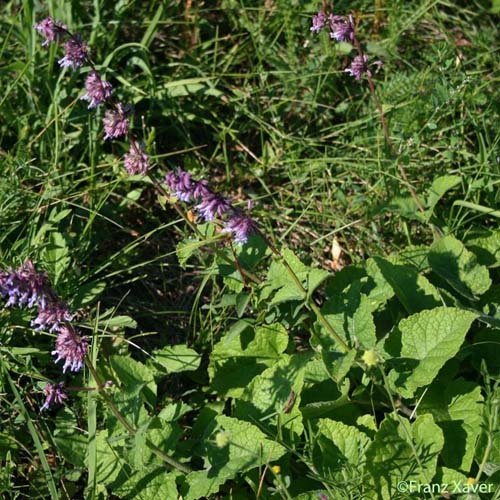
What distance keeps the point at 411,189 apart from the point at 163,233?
133 centimetres

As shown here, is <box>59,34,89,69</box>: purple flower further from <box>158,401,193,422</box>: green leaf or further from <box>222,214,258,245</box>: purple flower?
<box>158,401,193,422</box>: green leaf

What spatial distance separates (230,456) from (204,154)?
2.08 metres

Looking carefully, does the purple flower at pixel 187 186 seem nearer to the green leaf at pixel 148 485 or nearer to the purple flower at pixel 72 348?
the purple flower at pixel 72 348

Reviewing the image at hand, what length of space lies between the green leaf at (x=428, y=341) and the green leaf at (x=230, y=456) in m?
0.56

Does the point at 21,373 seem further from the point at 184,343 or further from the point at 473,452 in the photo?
the point at 473,452

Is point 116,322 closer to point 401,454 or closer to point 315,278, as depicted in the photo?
point 315,278

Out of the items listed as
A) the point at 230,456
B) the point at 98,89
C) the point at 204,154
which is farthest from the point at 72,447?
the point at 204,154

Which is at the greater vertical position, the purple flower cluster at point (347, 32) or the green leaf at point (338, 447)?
the purple flower cluster at point (347, 32)

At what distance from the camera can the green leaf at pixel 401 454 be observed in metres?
2.75

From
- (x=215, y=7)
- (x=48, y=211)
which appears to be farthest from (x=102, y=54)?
(x=48, y=211)

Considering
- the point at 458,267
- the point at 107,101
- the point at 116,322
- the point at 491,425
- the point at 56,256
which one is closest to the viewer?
the point at 491,425

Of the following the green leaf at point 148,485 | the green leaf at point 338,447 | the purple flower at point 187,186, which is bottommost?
the green leaf at point 148,485

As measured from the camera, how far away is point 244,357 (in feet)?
10.7

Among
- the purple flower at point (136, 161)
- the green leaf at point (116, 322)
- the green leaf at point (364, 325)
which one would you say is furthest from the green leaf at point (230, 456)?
the purple flower at point (136, 161)
